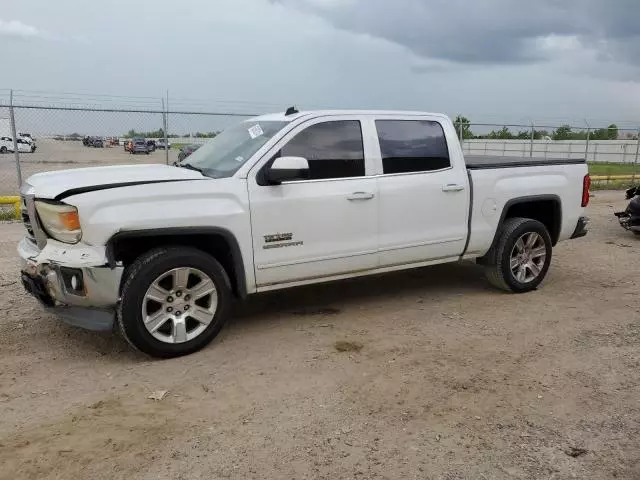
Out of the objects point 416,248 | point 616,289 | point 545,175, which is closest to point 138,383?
point 416,248

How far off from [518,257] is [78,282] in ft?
14.3

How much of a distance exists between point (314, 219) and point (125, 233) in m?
1.52

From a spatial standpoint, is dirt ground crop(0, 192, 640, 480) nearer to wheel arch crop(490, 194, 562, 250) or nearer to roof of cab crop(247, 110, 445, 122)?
wheel arch crop(490, 194, 562, 250)

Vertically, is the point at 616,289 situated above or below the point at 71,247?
below

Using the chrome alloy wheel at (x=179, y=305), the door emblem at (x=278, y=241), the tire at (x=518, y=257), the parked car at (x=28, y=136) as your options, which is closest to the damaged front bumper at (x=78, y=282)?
the chrome alloy wheel at (x=179, y=305)

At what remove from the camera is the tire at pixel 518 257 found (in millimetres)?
5883

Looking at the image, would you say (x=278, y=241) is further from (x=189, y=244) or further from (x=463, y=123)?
(x=463, y=123)

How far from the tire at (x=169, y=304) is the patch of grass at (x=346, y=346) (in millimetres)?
937

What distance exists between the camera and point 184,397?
3.65 metres

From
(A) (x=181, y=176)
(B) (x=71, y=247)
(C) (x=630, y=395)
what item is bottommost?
(C) (x=630, y=395)

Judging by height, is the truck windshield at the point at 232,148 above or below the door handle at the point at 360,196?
above

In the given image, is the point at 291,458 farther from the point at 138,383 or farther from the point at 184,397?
the point at 138,383

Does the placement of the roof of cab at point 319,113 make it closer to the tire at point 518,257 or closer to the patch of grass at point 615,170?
the tire at point 518,257

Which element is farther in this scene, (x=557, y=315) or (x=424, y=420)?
(x=557, y=315)
